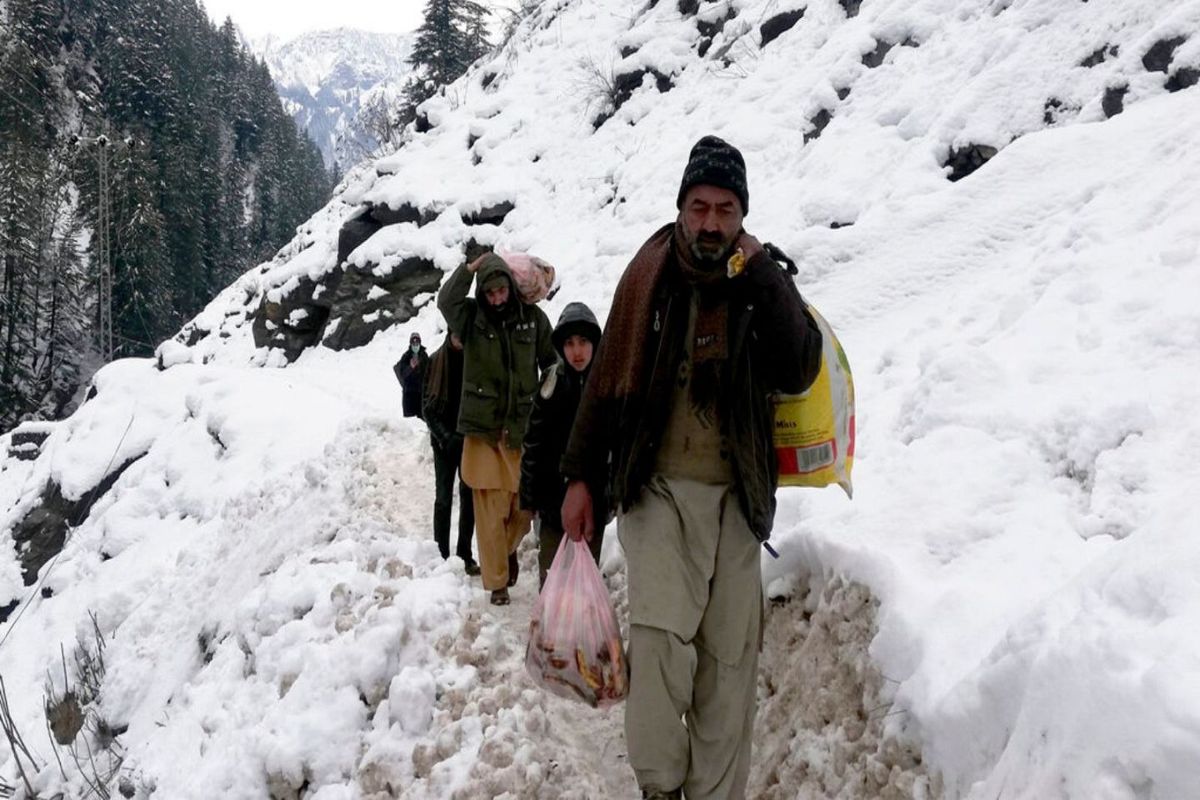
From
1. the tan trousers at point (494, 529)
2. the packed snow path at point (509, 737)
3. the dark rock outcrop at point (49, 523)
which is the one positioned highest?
the tan trousers at point (494, 529)

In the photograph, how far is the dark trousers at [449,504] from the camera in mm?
5324

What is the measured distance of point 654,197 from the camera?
38.9ft

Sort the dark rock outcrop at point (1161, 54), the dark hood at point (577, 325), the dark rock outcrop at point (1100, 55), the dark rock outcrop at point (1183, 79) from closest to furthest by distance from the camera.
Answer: the dark hood at point (577, 325) → the dark rock outcrop at point (1183, 79) → the dark rock outcrop at point (1161, 54) → the dark rock outcrop at point (1100, 55)

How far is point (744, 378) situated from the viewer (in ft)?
8.08

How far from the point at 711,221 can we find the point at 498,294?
8.19ft

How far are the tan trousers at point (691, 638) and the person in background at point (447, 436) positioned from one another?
2727 mm

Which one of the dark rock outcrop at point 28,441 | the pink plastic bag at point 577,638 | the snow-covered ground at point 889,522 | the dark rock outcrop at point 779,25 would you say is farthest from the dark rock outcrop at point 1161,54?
the dark rock outcrop at point 28,441

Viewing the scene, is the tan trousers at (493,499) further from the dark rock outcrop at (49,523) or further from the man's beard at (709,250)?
the dark rock outcrop at (49,523)

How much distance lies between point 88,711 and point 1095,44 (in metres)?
10.4

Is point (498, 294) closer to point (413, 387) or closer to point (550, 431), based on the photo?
point (550, 431)

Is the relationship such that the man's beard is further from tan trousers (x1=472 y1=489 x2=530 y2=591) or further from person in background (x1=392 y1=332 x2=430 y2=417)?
person in background (x1=392 y1=332 x2=430 y2=417)

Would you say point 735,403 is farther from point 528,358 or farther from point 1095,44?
point 1095,44

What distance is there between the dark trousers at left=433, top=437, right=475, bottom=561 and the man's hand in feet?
8.70

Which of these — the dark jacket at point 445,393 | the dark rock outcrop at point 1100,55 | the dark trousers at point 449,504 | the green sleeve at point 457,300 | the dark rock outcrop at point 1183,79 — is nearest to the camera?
the green sleeve at point 457,300
